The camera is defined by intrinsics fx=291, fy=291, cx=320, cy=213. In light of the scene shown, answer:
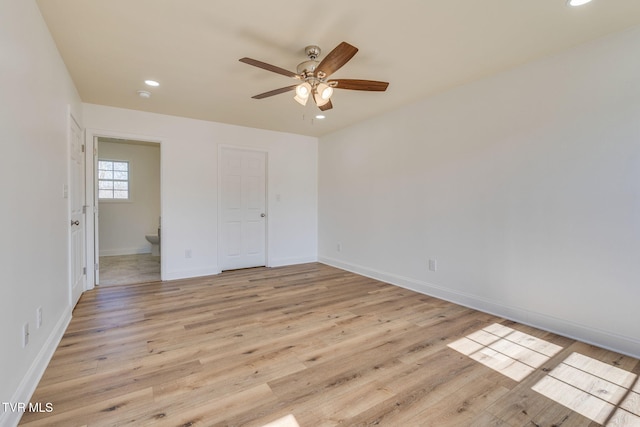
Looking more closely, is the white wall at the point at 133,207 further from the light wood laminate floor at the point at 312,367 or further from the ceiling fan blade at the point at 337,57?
the ceiling fan blade at the point at 337,57

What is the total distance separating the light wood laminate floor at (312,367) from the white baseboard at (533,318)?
9 centimetres

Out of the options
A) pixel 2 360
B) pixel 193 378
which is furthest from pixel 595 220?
pixel 2 360

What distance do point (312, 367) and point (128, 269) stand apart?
4.28m

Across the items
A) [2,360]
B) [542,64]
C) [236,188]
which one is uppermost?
[542,64]

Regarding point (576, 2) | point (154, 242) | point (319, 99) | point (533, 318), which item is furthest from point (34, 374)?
point (154, 242)

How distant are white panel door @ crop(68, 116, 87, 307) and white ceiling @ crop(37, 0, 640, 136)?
0.66 m

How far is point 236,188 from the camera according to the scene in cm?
490

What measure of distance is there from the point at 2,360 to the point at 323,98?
255 cm

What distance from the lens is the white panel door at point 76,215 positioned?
2896mm

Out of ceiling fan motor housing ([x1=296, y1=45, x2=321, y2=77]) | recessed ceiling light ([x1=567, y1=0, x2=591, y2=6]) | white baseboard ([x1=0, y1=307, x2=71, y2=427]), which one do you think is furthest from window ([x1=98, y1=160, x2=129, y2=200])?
recessed ceiling light ([x1=567, y1=0, x2=591, y2=6])

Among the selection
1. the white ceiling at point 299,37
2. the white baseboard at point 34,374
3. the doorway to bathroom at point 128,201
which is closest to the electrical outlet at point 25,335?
the white baseboard at point 34,374

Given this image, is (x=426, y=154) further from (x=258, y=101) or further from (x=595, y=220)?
(x=258, y=101)

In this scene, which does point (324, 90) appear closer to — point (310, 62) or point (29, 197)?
point (310, 62)

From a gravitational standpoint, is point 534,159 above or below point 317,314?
above
